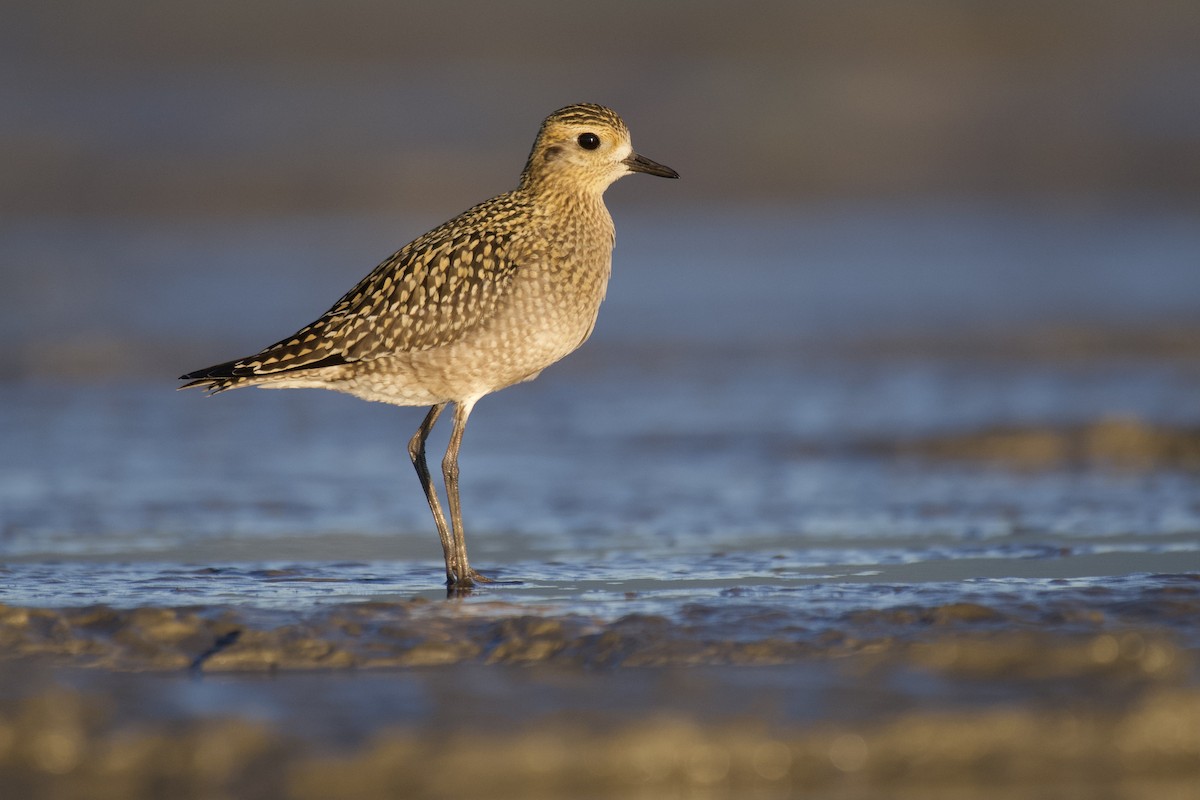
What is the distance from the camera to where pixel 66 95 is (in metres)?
35.6

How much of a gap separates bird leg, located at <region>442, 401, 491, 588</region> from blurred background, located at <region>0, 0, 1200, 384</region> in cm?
655

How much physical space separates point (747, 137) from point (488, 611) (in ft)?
82.0

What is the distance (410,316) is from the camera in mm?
9305

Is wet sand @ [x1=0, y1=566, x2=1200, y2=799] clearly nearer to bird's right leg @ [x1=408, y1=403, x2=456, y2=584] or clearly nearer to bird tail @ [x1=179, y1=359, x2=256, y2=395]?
bird's right leg @ [x1=408, y1=403, x2=456, y2=584]

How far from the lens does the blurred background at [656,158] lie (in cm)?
1880

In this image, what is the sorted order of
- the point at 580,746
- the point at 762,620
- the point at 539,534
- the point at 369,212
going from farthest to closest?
the point at 369,212 < the point at 539,534 < the point at 762,620 < the point at 580,746

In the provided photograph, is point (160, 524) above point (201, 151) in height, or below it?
below

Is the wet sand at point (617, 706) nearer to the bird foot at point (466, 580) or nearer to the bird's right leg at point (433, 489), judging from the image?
the bird foot at point (466, 580)

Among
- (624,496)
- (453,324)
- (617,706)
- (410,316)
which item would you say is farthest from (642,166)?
(617,706)

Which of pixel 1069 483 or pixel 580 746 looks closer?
pixel 580 746

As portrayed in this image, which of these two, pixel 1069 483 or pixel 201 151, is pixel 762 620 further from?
pixel 201 151

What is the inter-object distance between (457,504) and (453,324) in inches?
35.9

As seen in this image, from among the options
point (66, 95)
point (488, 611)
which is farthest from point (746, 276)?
point (66, 95)

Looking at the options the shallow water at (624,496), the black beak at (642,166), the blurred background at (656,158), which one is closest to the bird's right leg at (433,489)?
the shallow water at (624,496)
